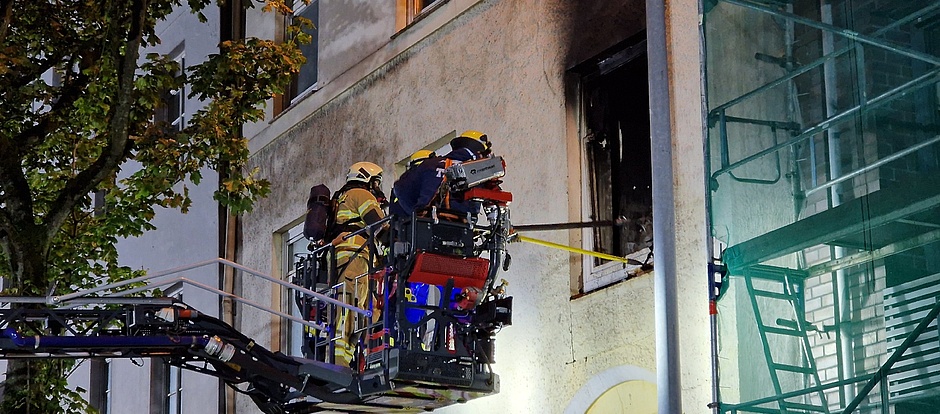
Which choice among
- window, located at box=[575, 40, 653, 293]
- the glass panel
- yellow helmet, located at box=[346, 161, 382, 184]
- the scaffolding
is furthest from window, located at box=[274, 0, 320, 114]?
the scaffolding

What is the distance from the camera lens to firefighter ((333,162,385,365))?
14.0 metres

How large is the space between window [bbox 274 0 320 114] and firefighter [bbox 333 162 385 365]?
494 centimetres

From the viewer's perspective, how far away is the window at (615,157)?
44.4ft

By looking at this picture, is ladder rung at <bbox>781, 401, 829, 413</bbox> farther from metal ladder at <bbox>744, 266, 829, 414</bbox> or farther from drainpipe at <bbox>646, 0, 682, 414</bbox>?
drainpipe at <bbox>646, 0, 682, 414</bbox>

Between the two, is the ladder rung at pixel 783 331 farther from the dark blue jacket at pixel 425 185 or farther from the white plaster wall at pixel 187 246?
the white plaster wall at pixel 187 246

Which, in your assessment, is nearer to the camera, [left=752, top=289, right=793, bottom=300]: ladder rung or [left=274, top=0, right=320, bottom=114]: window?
[left=752, top=289, right=793, bottom=300]: ladder rung

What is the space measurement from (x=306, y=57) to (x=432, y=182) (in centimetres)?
775

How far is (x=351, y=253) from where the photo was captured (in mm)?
14102

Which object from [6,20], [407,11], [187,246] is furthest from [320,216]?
[187,246]

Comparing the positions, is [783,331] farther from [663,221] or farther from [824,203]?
[663,221]

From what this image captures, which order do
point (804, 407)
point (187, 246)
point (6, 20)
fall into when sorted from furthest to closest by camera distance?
1. point (187, 246)
2. point (6, 20)
3. point (804, 407)

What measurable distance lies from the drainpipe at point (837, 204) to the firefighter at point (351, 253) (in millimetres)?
4845

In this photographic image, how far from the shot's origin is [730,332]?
10.7 m

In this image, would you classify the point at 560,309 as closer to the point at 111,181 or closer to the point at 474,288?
the point at 474,288
